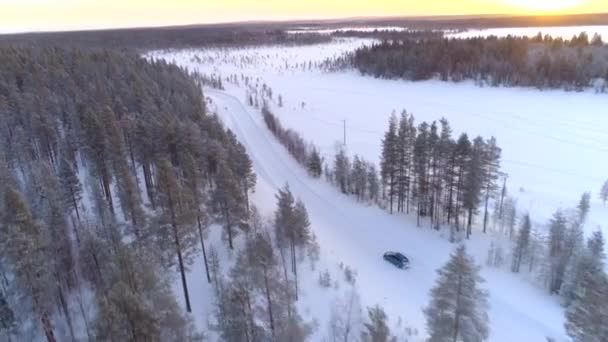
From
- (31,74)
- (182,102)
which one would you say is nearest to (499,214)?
(182,102)

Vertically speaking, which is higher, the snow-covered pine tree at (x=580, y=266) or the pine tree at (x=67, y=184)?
the pine tree at (x=67, y=184)

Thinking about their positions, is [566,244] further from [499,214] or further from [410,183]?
[410,183]

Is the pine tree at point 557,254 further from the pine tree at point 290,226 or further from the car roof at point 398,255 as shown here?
the pine tree at point 290,226

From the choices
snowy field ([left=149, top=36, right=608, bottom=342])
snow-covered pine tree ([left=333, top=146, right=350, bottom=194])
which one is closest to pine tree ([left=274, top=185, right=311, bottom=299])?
snowy field ([left=149, top=36, right=608, bottom=342])

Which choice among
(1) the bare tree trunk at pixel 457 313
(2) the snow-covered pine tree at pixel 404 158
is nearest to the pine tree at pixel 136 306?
(1) the bare tree trunk at pixel 457 313

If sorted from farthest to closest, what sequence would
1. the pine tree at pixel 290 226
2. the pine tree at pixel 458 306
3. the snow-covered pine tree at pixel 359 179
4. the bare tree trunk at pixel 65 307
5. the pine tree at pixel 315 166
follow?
the pine tree at pixel 315 166, the snow-covered pine tree at pixel 359 179, the pine tree at pixel 290 226, the bare tree trunk at pixel 65 307, the pine tree at pixel 458 306
